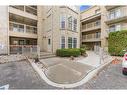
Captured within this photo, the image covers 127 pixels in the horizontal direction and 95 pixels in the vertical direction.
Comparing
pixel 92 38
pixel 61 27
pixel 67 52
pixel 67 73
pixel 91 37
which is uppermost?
pixel 61 27

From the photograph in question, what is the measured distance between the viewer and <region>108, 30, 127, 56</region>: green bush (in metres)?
12.2

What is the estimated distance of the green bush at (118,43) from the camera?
12.2 metres

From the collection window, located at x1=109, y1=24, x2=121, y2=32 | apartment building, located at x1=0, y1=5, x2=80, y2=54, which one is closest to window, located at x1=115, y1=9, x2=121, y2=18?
window, located at x1=109, y1=24, x2=121, y2=32

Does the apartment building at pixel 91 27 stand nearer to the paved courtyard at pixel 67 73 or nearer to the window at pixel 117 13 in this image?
the window at pixel 117 13

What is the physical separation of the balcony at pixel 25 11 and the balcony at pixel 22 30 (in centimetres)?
180

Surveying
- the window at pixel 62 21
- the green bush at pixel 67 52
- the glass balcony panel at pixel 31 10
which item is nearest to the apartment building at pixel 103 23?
the green bush at pixel 67 52

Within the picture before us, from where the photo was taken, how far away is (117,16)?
52.4 feet

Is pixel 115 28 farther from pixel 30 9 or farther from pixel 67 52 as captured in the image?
pixel 30 9

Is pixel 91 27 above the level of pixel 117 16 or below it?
below

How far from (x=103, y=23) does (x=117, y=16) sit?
291cm

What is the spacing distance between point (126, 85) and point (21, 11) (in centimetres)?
1438

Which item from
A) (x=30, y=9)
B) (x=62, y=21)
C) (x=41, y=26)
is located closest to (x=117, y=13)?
(x=62, y=21)

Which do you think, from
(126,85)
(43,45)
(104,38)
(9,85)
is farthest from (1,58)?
(104,38)

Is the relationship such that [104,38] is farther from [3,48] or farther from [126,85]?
[3,48]
